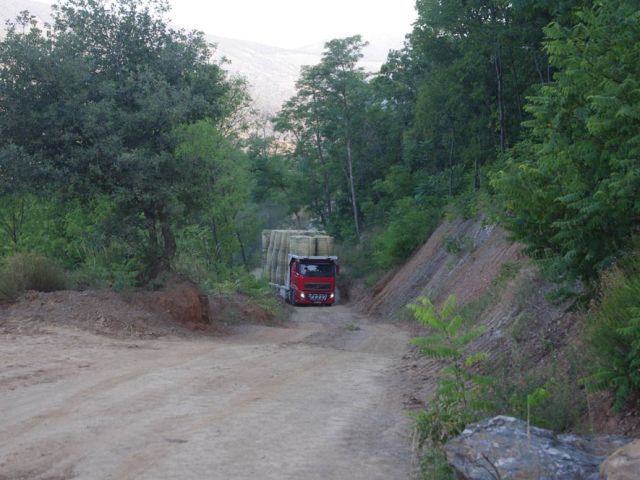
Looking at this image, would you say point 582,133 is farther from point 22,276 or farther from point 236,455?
point 22,276

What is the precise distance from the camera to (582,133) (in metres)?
10.6

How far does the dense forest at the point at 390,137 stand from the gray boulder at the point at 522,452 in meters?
0.91

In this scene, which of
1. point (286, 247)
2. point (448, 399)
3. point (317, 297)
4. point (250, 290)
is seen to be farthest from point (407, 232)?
point (448, 399)

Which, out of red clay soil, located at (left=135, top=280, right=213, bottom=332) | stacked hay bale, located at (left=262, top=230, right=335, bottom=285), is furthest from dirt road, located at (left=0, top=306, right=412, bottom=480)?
stacked hay bale, located at (left=262, top=230, right=335, bottom=285)

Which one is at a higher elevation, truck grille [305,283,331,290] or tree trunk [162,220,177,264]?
tree trunk [162,220,177,264]

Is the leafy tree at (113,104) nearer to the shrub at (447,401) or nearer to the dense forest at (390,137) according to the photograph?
the dense forest at (390,137)

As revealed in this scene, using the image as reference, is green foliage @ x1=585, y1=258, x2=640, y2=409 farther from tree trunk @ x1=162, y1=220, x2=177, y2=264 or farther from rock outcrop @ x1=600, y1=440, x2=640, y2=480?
tree trunk @ x1=162, y1=220, x2=177, y2=264

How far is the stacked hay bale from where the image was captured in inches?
1750

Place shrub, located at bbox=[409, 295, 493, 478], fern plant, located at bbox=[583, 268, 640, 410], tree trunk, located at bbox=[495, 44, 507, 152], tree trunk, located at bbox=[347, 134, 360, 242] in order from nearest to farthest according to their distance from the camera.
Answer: fern plant, located at bbox=[583, 268, 640, 410]
shrub, located at bbox=[409, 295, 493, 478]
tree trunk, located at bbox=[495, 44, 507, 152]
tree trunk, located at bbox=[347, 134, 360, 242]

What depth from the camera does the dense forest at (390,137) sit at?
9406 mm

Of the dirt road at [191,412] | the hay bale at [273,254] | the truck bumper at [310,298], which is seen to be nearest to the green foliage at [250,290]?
the truck bumper at [310,298]

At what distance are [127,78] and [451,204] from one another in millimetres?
21502

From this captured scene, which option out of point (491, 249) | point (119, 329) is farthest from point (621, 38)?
point (491, 249)

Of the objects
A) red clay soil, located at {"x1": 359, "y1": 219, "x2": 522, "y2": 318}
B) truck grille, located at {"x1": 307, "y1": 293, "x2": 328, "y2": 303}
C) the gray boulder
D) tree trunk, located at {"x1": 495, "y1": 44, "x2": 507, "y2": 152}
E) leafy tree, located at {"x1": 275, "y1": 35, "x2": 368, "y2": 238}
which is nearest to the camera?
the gray boulder
